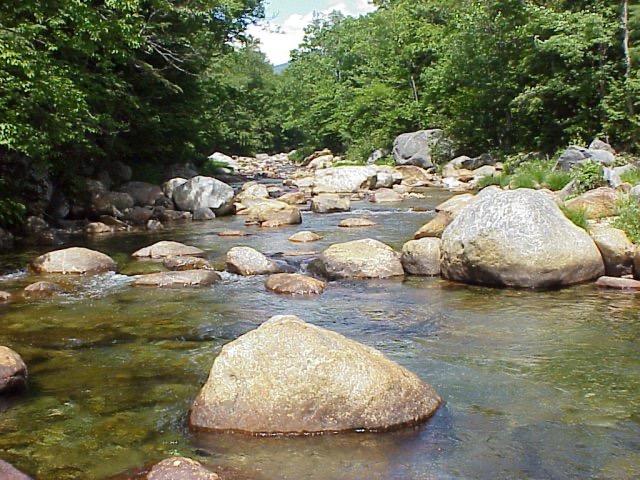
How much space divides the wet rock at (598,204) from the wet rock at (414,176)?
15246 mm

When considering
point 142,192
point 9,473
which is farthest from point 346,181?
point 9,473

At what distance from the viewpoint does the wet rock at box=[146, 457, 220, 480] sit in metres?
4.49

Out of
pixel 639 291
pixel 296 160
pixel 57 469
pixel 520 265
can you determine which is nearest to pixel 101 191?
pixel 520 265

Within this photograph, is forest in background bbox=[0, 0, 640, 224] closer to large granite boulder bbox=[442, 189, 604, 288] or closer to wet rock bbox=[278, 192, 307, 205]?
wet rock bbox=[278, 192, 307, 205]

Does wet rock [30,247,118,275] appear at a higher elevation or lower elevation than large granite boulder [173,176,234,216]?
lower

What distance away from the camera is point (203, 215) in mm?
19938

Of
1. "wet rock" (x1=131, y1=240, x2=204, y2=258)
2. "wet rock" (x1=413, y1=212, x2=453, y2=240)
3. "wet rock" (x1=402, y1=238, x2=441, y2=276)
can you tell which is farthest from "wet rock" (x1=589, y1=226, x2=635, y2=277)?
"wet rock" (x1=131, y1=240, x2=204, y2=258)

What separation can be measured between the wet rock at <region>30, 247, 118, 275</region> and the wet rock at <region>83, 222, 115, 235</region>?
4.74 meters

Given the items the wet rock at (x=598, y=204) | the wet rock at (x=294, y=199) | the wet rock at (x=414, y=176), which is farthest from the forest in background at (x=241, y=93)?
the wet rock at (x=598, y=204)

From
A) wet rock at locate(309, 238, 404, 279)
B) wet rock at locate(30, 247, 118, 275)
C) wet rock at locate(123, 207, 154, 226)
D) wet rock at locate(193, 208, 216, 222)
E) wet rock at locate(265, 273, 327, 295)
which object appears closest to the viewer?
wet rock at locate(265, 273, 327, 295)

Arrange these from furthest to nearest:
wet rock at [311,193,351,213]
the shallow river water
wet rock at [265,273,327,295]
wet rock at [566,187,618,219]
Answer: wet rock at [311,193,351,213]
wet rock at [566,187,618,219]
wet rock at [265,273,327,295]
the shallow river water

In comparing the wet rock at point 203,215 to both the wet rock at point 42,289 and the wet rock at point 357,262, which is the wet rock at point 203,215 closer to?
the wet rock at point 357,262

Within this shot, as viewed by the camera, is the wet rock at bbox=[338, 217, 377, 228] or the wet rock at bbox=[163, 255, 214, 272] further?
the wet rock at bbox=[338, 217, 377, 228]

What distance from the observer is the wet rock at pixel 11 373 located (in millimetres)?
6125
